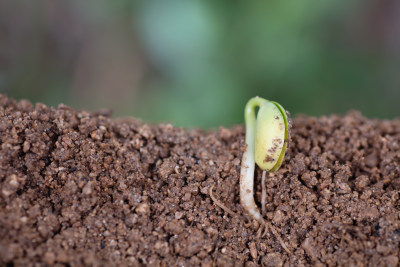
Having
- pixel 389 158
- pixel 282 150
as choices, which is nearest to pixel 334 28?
pixel 389 158

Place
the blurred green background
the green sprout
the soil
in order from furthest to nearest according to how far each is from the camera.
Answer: the blurred green background < the green sprout < the soil

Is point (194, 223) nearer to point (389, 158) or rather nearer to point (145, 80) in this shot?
point (389, 158)

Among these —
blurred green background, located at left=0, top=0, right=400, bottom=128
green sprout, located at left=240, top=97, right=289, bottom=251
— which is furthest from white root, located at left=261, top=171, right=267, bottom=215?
blurred green background, located at left=0, top=0, right=400, bottom=128

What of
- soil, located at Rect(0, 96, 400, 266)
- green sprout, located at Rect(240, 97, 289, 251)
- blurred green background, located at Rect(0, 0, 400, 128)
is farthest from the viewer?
blurred green background, located at Rect(0, 0, 400, 128)

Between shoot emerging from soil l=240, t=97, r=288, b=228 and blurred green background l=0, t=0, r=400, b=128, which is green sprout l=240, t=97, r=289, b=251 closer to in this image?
shoot emerging from soil l=240, t=97, r=288, b=228

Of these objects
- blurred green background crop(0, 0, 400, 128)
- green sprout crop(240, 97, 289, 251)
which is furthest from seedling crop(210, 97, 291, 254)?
blurred green background crop(0, 0, 400, 128)

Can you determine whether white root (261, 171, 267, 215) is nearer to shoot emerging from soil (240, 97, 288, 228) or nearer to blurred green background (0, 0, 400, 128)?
shoot emerging from soil (240, 97, 288, 228)

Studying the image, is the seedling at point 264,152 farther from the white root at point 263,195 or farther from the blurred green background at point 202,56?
the blurred green background at point 202,56

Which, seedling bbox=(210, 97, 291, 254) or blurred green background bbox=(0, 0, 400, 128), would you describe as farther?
blurred green background bbox=(0, 0, 400, 128)

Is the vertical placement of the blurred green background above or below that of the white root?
above

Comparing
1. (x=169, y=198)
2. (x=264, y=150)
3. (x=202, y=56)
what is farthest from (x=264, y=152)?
(x=202, y=56)
